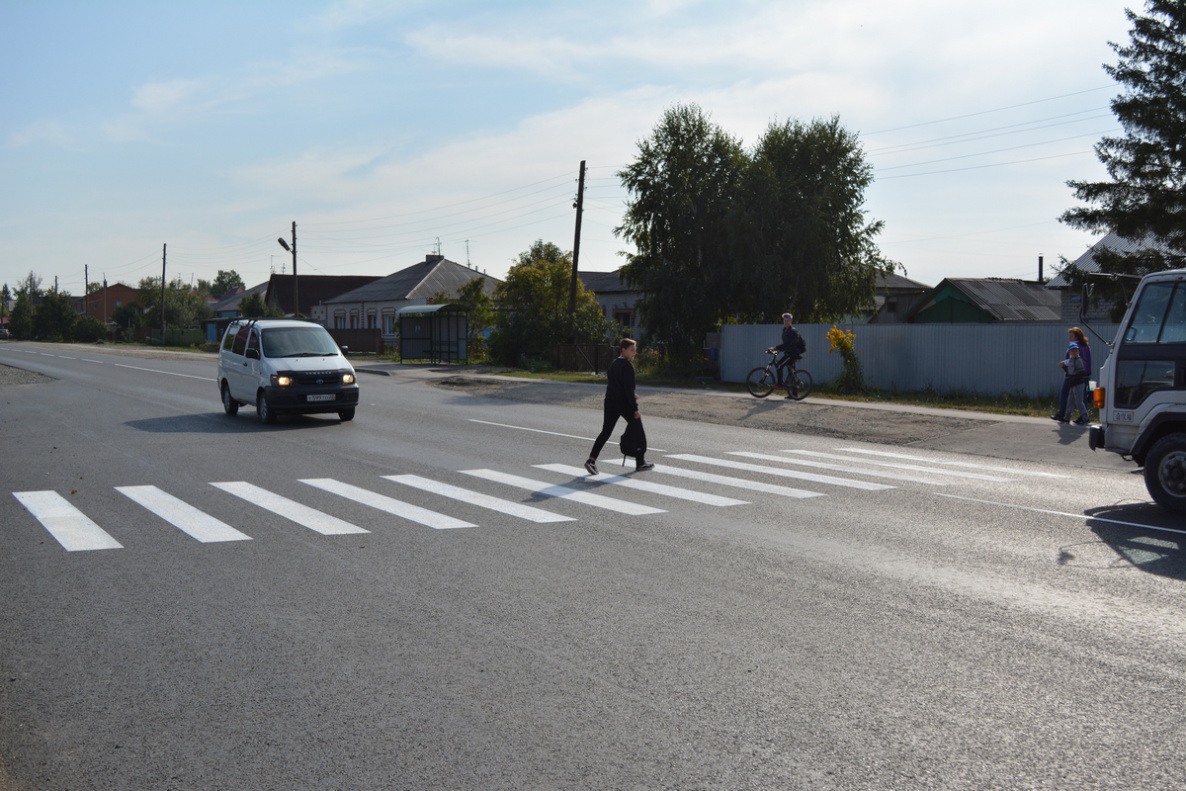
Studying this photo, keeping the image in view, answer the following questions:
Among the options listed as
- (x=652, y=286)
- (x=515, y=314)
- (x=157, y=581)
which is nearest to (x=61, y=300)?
(x=515, y=314)

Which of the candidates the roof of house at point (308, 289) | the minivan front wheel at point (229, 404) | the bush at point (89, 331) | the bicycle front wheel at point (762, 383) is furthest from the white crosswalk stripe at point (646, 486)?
the bush at point (89, 331)

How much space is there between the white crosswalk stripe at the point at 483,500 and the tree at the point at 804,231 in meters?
20.9

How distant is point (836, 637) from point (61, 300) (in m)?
114

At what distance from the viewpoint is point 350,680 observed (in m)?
4.73

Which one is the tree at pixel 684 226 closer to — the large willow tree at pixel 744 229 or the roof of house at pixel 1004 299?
the large willow tree at pixel 744 229

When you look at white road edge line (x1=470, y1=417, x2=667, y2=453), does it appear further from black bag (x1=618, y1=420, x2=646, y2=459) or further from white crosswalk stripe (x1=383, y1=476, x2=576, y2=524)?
white crosswalk stripe (x1=383, y1=476, x2=576, y2=524)

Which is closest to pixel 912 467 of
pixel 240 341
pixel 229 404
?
pixel 240 341

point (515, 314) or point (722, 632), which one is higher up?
point (515, 314)

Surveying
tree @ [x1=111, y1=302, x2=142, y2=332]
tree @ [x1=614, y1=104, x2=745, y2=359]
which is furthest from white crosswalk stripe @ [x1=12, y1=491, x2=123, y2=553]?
tree @ [x1=111, y1=302, x2=142, y2=332]

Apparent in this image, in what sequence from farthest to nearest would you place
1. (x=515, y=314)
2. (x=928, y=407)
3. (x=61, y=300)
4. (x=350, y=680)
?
(x=61, y=300) → (x=515, y=314) → (x=928, y=407) → (x=350, y=680)

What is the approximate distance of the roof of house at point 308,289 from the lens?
302ft

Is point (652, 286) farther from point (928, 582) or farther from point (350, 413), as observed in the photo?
point (928, 582)

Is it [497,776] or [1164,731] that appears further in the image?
[1164,731]

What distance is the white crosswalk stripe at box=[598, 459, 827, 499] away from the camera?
415 inches
